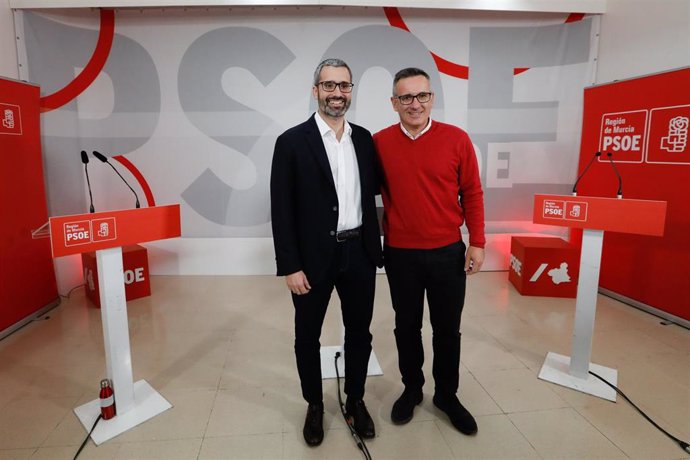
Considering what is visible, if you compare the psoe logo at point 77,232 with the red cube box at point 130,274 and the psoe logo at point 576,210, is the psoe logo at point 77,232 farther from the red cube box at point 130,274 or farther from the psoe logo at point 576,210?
the psoe logo at point 576,210

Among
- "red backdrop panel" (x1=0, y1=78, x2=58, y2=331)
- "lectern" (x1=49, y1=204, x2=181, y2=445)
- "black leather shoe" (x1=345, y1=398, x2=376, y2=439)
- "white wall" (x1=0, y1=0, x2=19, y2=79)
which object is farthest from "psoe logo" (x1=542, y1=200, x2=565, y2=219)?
"white wall" (x1=0, y1=0, x2=19, y2=79)

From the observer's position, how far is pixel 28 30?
3.70 m

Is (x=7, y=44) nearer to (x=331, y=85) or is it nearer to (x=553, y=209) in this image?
(x=331, y=85)

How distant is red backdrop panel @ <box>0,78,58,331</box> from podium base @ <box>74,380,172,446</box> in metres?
1.53

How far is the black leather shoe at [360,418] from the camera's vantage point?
6.29ft

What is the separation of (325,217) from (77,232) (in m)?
1.08

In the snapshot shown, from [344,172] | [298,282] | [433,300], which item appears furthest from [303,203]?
[433,300]

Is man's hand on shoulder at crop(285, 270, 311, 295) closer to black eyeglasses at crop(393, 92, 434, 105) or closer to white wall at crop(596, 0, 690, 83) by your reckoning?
black eyeglasses at crop(393, 92, 434, 105)

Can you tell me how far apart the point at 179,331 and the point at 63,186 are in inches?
81.3

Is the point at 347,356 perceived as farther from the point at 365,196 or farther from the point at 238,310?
the point at 238,310

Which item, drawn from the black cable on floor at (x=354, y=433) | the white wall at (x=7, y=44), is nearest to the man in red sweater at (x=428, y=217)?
the black cable on floor at (x=354, y=433)

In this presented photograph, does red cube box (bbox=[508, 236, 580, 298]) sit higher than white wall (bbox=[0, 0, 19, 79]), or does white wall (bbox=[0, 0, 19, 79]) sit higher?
white wall (bbox=[0, 0, 19, 79])

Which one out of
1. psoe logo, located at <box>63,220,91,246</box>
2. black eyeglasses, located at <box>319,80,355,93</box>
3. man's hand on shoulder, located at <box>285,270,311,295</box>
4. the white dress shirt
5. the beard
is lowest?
man's hand on shoulder, located at <box>285,270,311,295</box>

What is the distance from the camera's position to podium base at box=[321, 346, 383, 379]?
248cm
